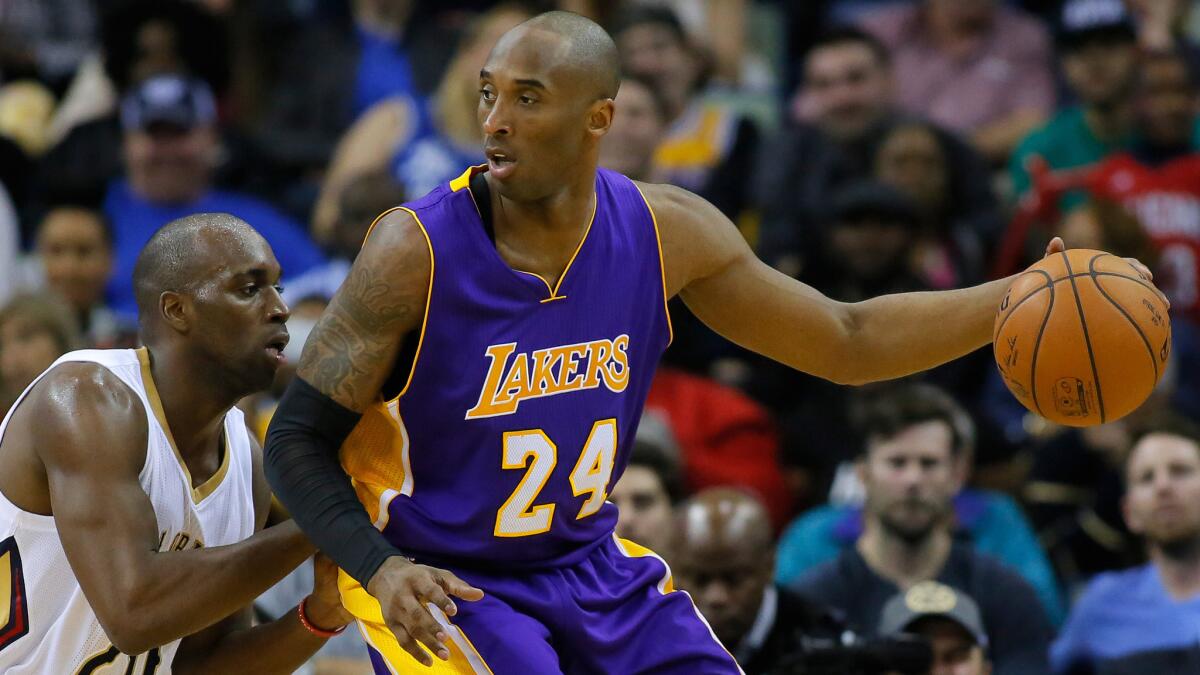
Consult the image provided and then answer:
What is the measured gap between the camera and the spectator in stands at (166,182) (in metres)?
9.77

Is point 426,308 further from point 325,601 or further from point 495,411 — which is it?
point 325,601

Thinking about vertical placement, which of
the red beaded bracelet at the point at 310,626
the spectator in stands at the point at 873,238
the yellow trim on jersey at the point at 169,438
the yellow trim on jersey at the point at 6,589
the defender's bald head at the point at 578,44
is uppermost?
the spectator in stands at the point at 873,238

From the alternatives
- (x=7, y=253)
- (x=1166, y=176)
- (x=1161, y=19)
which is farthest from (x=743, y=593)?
(x=1161, y=19)

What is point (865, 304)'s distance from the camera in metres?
4.82

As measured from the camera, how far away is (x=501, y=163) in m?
4.29

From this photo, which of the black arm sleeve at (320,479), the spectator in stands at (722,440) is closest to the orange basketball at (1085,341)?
the black arm sleeve at (320,479)

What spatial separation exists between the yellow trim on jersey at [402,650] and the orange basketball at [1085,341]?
150cm

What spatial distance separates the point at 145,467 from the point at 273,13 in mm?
7214

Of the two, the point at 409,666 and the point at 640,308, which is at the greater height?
the point at 640,308

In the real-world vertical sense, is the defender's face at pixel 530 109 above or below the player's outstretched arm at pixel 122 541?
above

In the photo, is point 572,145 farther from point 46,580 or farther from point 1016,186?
point 1016,186

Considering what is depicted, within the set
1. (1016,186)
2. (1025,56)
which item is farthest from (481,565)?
(1025,56)

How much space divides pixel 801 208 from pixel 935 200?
0.70m

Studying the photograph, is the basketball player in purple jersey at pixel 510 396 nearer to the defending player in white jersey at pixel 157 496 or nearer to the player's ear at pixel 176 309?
the defending player in white jersey at pixel 157 496
